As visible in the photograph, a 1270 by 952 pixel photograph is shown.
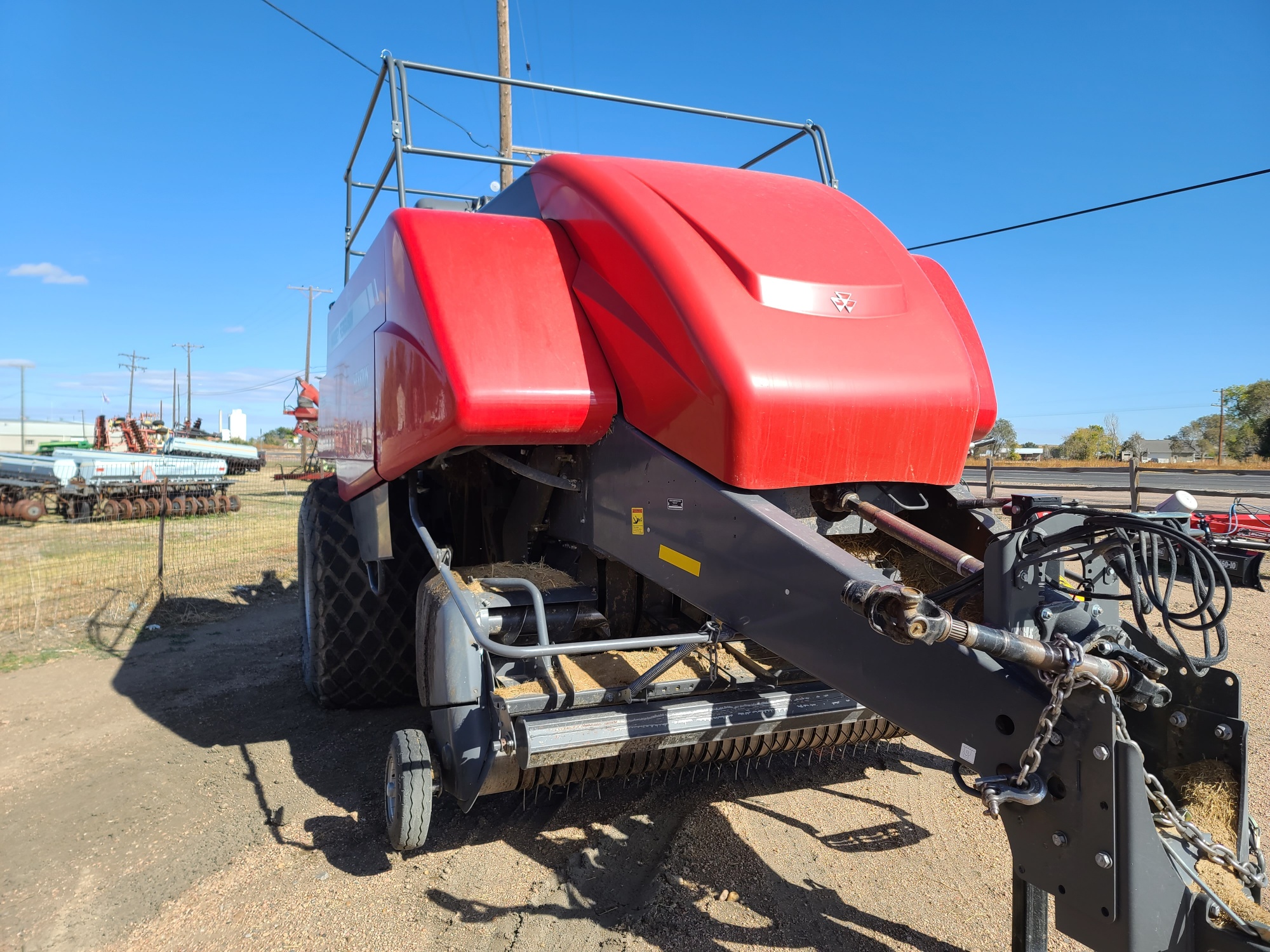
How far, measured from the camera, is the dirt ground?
271 centimetres

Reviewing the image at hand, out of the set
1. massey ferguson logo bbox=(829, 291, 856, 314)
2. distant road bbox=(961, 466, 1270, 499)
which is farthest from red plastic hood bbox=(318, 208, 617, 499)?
distant road bbox=(961, 466, 1270, 499)

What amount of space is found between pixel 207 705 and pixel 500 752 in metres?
3.42

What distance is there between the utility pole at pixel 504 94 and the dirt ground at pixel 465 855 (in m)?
5.99

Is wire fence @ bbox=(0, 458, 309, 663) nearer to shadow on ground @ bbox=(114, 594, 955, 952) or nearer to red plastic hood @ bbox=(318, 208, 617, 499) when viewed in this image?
shadow on ground @ bbox=(114, 594, 955, 952)

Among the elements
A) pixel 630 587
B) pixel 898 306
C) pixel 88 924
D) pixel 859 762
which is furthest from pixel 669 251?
pixel 88 924

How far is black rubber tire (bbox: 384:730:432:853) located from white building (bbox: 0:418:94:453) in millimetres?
71131

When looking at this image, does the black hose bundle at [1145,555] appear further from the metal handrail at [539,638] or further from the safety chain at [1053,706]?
the metal handrail at [539,638]

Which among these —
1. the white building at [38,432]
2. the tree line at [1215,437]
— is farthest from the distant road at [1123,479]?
the white building at [38,432]

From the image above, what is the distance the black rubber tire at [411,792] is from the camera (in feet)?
9.34

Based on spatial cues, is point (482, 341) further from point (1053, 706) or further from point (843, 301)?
point (1053, 706)

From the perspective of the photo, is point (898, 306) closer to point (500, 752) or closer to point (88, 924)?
point (500, 752)

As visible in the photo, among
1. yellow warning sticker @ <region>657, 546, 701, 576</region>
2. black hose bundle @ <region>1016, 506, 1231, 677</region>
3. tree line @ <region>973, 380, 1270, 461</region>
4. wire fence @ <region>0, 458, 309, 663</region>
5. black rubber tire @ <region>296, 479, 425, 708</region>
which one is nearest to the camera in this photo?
black hose bundle @ <region>1016, 506, 1231, 677</region>

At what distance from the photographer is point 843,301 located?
8.41ft

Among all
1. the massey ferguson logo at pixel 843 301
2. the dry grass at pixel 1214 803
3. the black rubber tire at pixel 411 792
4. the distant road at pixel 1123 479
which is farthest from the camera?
the distant road at pixel 1123 479
